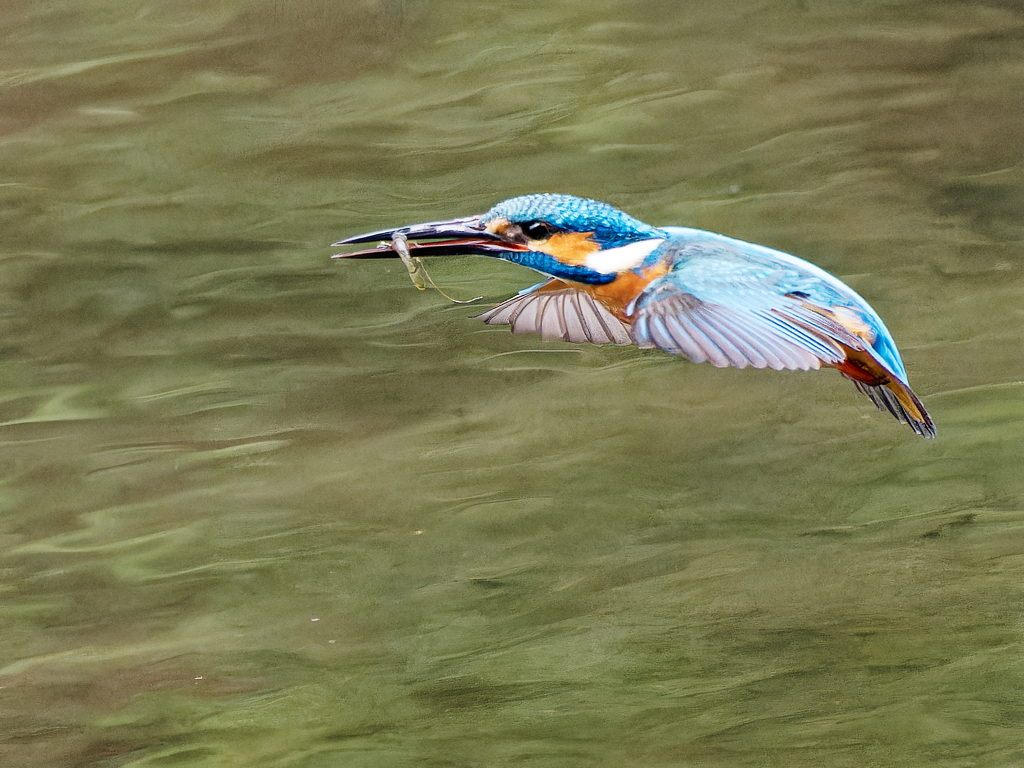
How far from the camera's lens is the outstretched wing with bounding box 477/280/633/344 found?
1063 millimetres

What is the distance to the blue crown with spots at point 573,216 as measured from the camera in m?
0.98

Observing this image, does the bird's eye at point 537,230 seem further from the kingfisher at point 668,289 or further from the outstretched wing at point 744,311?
the outstretched wing at point 744,311

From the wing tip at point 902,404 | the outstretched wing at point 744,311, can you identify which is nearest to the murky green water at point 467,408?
the wing tip at point 902,404

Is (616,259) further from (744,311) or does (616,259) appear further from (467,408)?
(467,408)

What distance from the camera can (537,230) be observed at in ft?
3.23

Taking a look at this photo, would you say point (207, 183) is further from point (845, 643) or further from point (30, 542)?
point (845, 643)

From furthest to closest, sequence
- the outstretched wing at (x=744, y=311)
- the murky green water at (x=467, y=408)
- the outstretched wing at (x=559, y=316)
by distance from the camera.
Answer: the murky green water at (x=467, y=408)
the outstretched wing at (x=559, y=316)
the outstretched wing at (x=744, y=311)

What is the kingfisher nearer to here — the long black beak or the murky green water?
the long black beak

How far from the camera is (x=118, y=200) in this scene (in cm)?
119

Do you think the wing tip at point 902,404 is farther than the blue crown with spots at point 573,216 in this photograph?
Yes

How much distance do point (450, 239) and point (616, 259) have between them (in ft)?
0.55

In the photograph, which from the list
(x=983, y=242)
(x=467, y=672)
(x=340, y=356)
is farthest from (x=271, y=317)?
(x=983, y=242)

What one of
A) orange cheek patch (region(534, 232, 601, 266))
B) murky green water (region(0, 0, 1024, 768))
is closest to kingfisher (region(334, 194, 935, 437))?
orange cheek patch (region(534, 232, 601, 266))

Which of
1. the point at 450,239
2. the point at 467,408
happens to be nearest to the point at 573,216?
the point at 450,239
